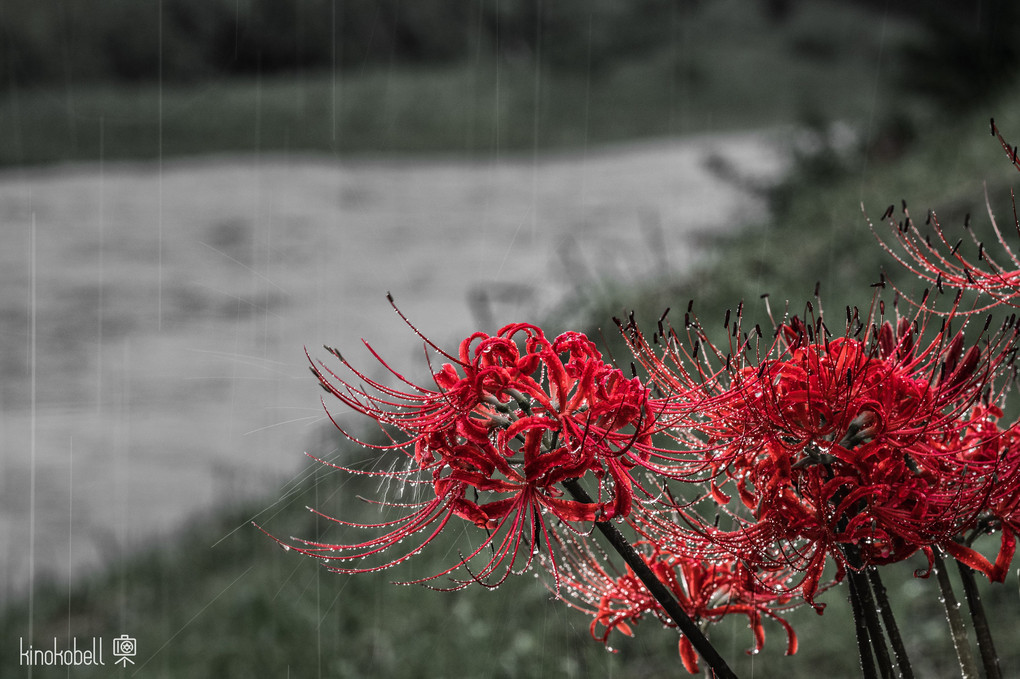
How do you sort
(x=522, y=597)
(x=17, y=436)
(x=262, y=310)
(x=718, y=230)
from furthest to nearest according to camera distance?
(x=262, y=310) < (x=718, y=230) < (x=17, y=436) < (x=522, y=597)

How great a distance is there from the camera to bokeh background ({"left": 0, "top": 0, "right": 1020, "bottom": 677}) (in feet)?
11.9

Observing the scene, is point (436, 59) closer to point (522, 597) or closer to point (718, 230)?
point (718, 230)

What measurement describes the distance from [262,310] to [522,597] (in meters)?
6.13

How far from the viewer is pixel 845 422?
112cm

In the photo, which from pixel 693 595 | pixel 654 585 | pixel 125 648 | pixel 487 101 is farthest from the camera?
pixel 487 101

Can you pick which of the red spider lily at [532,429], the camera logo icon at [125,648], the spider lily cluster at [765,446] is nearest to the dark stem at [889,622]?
the spider lily cluster at [765,446]

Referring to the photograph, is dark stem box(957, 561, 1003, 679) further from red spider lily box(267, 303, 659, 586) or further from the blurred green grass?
the blurred green grass

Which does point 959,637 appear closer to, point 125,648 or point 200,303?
point 125,648

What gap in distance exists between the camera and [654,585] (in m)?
1.09

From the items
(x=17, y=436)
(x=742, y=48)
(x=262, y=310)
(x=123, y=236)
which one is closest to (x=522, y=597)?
(x=17, y=436)

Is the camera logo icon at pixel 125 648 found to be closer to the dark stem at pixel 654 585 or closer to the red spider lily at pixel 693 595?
the red spider lily at pixel 693 595

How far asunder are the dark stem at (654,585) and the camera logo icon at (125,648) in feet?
8.22

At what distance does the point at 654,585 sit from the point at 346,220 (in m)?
11.5

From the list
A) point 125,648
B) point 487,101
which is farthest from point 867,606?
point 487,101
